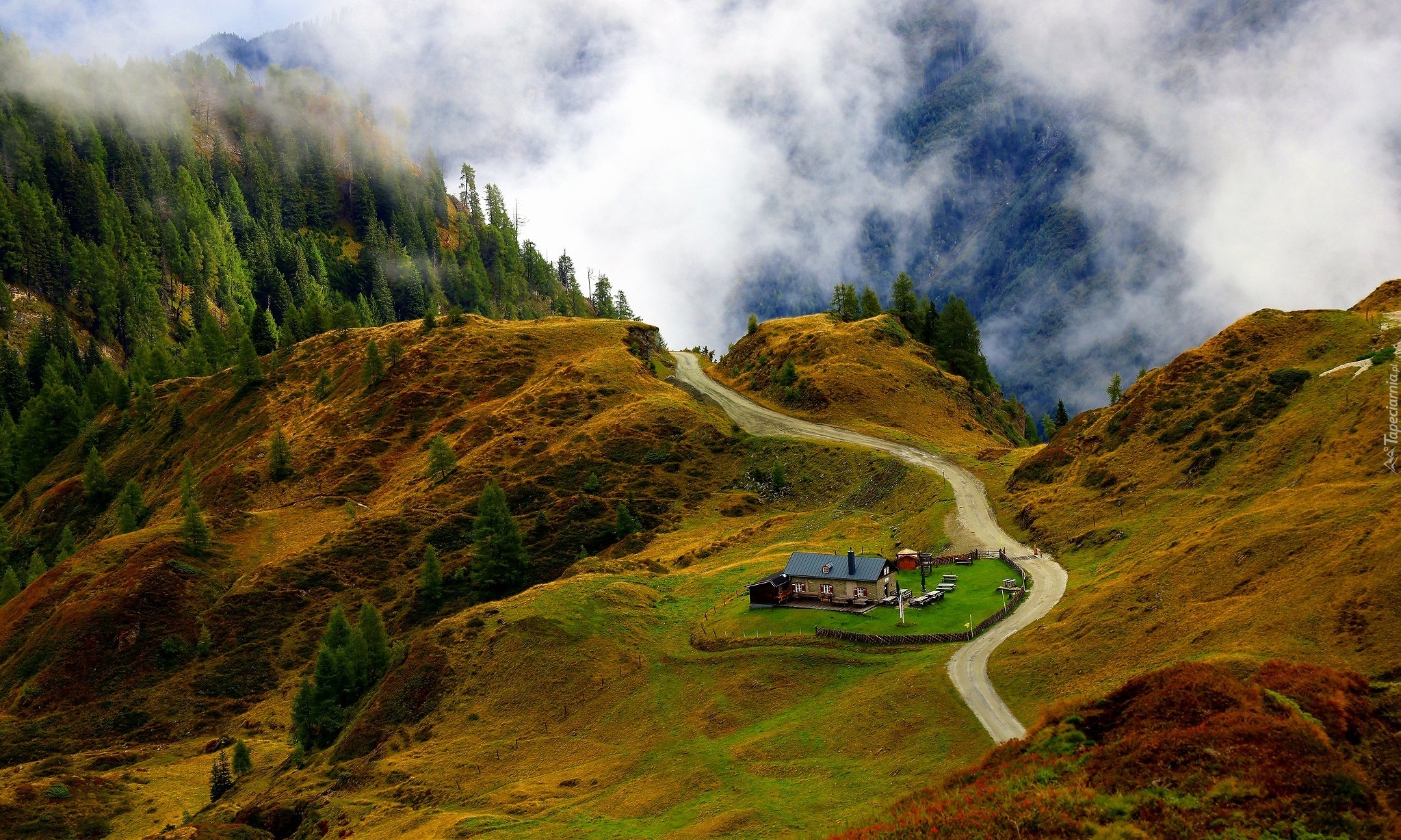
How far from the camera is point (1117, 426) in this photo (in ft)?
249

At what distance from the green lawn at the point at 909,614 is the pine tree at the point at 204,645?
56106 mm

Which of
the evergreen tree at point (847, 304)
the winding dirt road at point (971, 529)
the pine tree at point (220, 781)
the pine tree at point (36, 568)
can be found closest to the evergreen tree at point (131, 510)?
the pine tree at point (36, 568)

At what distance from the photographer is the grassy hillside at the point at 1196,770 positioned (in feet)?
73.8

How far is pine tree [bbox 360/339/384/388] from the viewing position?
137125 mm

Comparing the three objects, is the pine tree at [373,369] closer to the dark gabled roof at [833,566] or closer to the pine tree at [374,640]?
the pine tree at [374,640]

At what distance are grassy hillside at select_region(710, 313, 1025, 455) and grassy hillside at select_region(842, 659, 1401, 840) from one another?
7481cm

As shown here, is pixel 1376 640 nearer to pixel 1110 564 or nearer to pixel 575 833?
pixel 1110 564

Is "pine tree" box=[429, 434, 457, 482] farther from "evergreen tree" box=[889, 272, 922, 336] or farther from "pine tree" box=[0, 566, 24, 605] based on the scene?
"evergreen tree" box=[889, 272, 922, 336]

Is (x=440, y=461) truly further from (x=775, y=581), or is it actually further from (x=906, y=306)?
(x=906, y=306)

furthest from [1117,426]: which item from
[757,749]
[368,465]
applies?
[368,465]

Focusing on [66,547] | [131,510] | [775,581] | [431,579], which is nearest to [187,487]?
[131,510]

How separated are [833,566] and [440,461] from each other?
6374 centimetres

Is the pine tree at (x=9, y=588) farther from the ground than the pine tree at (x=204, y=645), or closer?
farther from the ground

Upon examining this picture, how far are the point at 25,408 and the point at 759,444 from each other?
142 meters
